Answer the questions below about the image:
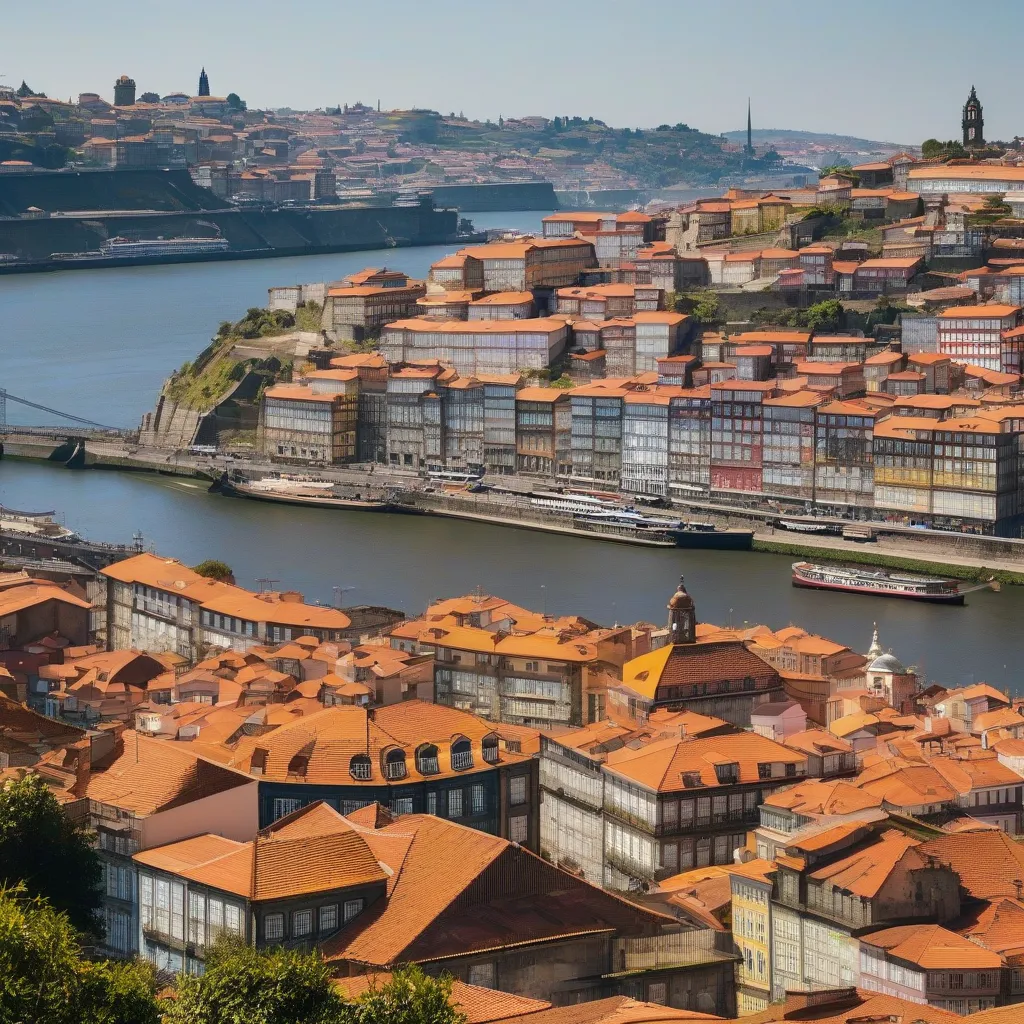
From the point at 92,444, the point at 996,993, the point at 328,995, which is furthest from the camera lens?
the point at 92,444

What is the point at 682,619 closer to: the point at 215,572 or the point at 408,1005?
the point at 215,572

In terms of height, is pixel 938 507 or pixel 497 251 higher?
pixel 497 251

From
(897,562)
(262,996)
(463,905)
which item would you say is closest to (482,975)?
(463,905)

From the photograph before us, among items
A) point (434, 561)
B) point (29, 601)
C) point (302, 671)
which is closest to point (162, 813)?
point (302, 671)

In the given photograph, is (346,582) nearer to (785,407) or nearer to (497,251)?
(785,407)

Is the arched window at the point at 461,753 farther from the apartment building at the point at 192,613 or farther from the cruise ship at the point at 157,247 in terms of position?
the cruise ship at the point at 157,247

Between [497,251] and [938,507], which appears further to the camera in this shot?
[497,251]

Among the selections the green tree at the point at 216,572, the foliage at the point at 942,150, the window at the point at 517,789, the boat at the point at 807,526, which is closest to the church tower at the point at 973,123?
the foliage at the point at 942,150

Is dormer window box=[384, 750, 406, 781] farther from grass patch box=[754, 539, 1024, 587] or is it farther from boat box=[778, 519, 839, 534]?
boat box=[778, 519, 839, 534]
